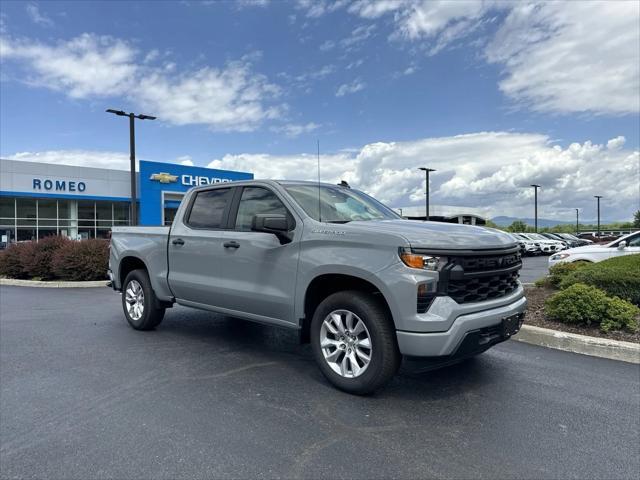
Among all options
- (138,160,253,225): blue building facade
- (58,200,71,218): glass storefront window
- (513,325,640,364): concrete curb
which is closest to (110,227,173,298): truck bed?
(513,325,640,364): concrete curb

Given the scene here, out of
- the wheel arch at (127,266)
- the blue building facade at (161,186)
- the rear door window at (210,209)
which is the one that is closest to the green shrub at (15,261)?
the wheel arch at (127,266)

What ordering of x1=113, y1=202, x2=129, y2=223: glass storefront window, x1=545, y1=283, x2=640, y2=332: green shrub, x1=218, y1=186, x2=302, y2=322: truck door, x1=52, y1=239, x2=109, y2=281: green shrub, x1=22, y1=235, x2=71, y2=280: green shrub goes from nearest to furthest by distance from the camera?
x1=218, y1=186, x2=302, y2=322: truck door < x1=545, y1=283, x2=640, y2=332: green shrub < x1=52, y1=239, x2=109, y2=281: green shrub < x1=22, y1=235, x2=71, y2=280: green shrub < x1=113, y1=202, x2=129, y2=223: glass storefront window

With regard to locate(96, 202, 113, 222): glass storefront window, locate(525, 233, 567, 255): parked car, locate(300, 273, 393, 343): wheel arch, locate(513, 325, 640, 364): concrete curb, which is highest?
locate(96, 202, 113, 222): glass storefront window

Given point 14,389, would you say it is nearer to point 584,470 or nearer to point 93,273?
point 584,470

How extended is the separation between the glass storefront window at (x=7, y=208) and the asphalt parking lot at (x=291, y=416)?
31254mm

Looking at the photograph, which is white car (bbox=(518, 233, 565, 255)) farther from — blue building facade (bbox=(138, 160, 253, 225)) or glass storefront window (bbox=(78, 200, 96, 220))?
glass storefront window (bbox=(78, 200, 96, 220))

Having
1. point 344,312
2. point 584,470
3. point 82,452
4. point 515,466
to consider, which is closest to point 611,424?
point 584,470

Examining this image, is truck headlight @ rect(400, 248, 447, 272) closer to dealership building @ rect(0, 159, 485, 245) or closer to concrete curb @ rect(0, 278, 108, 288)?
concrete curb @ rect(0, 278, 108, 288)

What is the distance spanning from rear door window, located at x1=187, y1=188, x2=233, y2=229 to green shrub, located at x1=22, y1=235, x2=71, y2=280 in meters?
10.2

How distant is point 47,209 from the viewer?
1325 inches

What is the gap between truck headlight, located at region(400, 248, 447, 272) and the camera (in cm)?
362

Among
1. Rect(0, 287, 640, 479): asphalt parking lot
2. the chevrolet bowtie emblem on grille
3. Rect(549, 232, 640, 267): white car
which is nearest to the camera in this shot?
Rect(0, 287, 640, 479): asphalt parking lot

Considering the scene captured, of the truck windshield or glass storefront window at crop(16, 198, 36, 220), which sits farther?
glass storefront window at crop(16, 198, 36, 220)

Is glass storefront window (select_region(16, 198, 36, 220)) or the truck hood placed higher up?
glass storefront window (select_region(16, 198, 36, 220))
